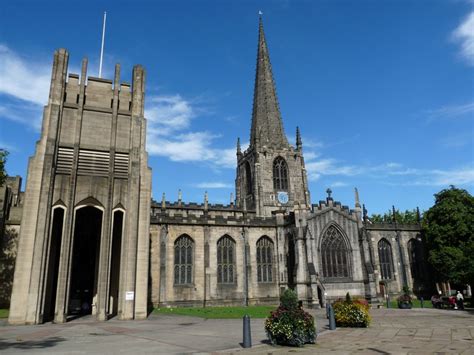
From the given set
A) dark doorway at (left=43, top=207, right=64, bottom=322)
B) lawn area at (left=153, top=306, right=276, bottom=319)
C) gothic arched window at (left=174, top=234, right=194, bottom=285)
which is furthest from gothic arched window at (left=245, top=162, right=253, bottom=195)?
dark doorway at (left=43, top=207, right=64, bottom=322)

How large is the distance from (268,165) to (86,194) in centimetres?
3235

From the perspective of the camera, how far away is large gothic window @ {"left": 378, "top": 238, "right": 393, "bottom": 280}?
40.1 meters

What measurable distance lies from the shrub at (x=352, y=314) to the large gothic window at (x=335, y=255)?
18.3 m

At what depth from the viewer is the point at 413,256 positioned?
1641 inches

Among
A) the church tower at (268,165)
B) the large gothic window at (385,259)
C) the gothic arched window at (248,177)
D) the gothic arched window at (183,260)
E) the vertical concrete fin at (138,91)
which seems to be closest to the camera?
the vertical concrete fin at (138,91)

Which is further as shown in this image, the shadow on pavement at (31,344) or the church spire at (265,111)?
the church spire at (265,111)

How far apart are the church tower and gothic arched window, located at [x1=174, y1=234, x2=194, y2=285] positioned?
52.9 ft

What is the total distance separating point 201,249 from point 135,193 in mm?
13207

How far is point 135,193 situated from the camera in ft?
79.1

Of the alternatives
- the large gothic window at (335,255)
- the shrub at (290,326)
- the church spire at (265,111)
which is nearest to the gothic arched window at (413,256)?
the large gothic window at (335,255)

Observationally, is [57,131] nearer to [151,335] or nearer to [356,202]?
[151,335]

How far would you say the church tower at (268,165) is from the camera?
5059cm

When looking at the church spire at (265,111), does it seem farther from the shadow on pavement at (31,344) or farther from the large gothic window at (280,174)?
the shadow on pavement at (31,344)

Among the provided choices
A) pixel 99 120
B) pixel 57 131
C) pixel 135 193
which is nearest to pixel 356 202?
pixel 135 193
